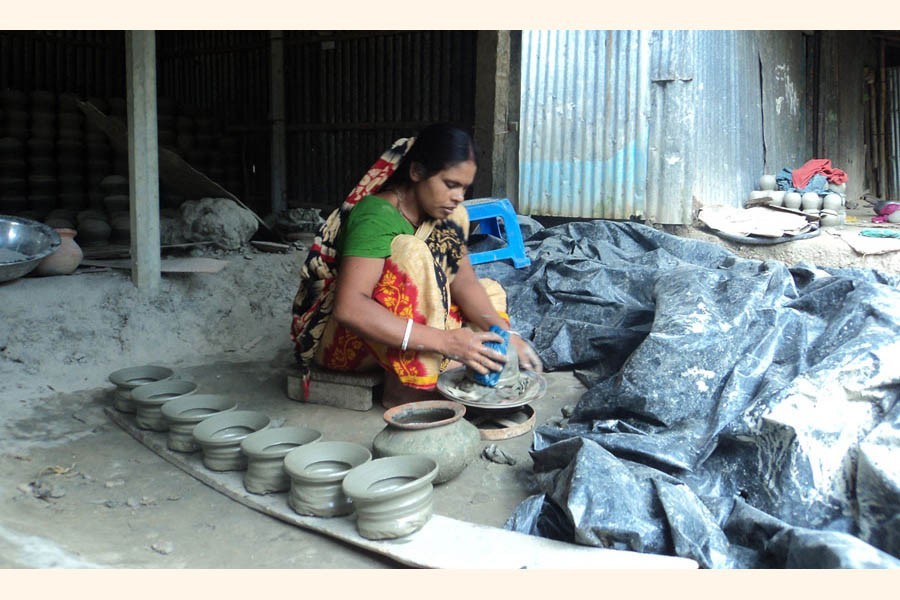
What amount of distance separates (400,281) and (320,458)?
33.3 inches

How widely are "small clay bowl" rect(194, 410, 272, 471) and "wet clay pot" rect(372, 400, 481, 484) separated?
0.51 m

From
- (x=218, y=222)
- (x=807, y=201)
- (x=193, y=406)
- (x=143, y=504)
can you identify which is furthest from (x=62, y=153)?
(x=807, y=201)

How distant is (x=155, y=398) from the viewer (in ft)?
10.3

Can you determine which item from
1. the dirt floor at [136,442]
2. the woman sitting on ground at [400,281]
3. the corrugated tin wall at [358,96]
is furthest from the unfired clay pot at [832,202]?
the woman sitting on ground at [400,281]

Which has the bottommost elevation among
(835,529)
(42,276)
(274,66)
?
(835,529)

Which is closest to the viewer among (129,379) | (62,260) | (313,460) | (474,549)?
(474,549)

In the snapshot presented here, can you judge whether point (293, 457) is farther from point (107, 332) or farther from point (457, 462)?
point (107, 332)

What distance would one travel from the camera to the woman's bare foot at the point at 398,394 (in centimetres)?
309

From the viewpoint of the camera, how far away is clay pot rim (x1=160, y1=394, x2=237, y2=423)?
2828 millimetres

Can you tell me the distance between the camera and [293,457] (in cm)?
241

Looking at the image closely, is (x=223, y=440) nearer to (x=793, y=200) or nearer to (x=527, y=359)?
(x=527, y=359)

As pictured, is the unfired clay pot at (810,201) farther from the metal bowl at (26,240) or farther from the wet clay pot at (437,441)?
the metal bowl at (26,240)

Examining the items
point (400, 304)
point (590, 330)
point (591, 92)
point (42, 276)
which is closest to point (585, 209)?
point (591, 92)

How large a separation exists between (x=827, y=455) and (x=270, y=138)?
7386 millimetres
